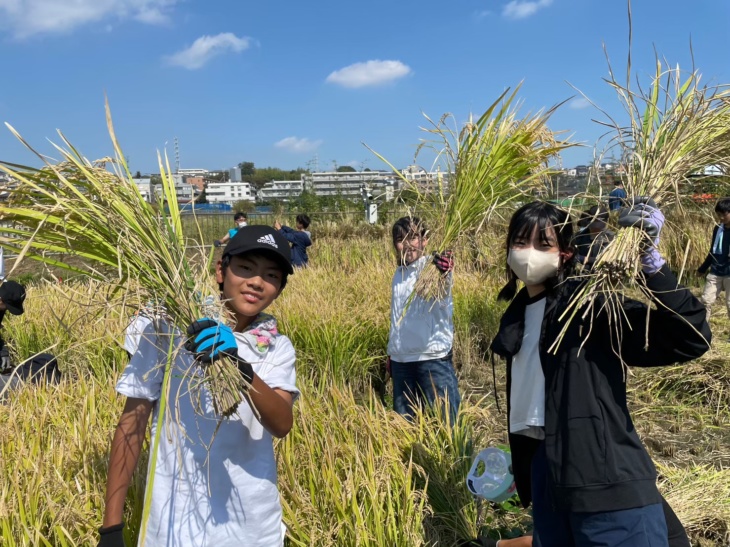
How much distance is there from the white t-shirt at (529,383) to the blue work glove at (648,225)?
13.9 inches

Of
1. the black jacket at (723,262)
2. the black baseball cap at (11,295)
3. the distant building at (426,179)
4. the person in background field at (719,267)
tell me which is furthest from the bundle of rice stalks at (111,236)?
the black jacket at (723,262)

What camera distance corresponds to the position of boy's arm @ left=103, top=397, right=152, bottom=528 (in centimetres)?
140

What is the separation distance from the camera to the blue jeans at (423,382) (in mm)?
3074

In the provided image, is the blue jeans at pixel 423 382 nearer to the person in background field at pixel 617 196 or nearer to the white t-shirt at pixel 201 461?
the person in background field at pixel 617 196

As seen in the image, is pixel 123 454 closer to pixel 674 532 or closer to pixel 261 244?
pixel 261 244

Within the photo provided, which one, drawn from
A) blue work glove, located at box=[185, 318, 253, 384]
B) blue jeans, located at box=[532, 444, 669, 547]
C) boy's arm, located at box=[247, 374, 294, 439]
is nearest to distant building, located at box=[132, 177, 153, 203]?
blue work glove, located at box=[185, 318, 253, 384]

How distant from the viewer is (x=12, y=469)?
1.98 metres

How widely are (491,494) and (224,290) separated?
4.44 ft

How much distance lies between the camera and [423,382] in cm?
311

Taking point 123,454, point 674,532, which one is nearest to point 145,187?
point 123,454

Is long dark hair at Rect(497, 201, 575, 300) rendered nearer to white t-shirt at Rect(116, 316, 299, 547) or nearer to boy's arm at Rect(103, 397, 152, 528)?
white t-shirt at Rect(116, 316, 299, 547)

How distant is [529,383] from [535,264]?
1.22 feet

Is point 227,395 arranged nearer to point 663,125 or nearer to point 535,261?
point 535,261

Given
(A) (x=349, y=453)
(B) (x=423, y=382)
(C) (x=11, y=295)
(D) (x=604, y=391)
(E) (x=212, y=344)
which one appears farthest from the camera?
(C) (x=11, y=295)
